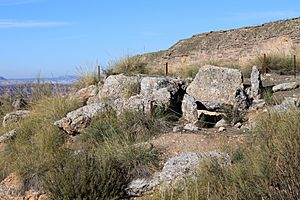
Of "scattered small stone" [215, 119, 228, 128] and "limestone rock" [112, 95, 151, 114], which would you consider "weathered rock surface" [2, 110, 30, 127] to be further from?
"scattered small stone" [215, 119, 228, 128]

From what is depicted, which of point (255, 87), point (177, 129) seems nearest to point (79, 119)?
point (177, 129)

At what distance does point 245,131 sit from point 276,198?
3.51 meters

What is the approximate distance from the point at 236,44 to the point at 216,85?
19500mm

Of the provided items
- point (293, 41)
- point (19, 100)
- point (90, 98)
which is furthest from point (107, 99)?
point (293, 41)

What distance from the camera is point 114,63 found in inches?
542

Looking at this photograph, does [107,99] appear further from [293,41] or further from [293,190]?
[293,41]

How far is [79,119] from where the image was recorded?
8875 millimetres

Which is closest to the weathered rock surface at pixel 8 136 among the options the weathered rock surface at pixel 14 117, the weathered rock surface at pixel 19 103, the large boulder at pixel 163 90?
the weathered rock surface at pixel 14 117

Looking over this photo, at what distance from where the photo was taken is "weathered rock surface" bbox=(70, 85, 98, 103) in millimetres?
11250

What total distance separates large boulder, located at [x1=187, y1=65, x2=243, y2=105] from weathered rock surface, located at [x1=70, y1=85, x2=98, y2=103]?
245cm

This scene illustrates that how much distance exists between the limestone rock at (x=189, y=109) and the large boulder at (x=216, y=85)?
1.87 feet

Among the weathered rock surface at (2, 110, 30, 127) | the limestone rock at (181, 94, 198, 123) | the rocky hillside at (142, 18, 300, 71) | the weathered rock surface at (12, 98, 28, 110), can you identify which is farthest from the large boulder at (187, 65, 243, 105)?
the rocky hillside at (142, 18, 300, 71)

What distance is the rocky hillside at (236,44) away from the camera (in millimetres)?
26719

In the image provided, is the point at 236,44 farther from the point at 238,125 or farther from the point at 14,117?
the point at 238,125
